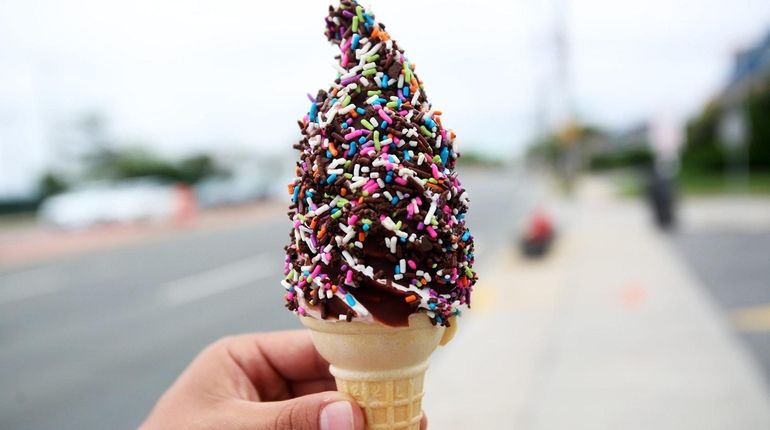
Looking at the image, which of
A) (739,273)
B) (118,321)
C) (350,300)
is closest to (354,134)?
(350,300)

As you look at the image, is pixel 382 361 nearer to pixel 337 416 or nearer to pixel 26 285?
pixel 337 416

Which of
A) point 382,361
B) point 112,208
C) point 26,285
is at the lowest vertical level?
point 112,208

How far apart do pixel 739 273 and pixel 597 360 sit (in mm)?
5203

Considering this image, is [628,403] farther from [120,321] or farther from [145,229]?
[145,229]

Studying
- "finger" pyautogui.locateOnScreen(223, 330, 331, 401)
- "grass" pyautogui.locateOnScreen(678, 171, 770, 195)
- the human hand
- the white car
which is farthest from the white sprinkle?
the white car

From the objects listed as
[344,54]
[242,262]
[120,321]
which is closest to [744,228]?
[242,262]

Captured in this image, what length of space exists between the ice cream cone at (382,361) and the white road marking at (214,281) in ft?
31.1

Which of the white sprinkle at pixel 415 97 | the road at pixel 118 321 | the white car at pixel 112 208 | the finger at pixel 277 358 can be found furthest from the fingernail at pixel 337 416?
the white car at pixel 112 208

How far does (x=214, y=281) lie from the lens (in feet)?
42.8

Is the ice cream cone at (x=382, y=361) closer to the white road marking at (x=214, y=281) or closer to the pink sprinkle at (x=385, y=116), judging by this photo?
the pink sprinkle at (x=385, y=116)

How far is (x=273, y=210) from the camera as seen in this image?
35.7 meters

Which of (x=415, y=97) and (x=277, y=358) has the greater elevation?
(x=415, y=97)

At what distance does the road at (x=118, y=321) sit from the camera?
6449mm

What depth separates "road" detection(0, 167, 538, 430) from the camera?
6.45 meters
